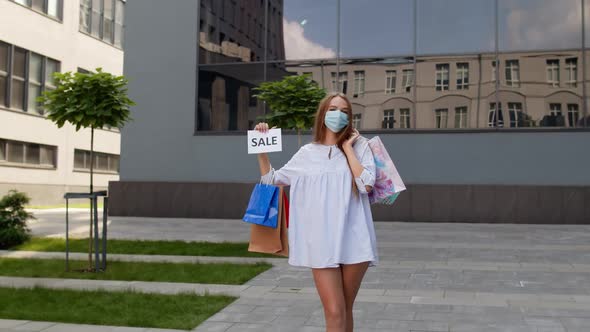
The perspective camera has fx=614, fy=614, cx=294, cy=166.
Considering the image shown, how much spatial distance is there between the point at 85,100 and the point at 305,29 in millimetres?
12007

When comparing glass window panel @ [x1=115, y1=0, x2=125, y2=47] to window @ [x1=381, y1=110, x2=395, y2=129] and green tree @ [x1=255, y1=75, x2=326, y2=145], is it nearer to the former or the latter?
window @ [x1=381, y1=110, x2=395, y2=129]

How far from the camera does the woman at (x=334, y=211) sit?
12.0 ft

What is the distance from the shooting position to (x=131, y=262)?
33.8 feet

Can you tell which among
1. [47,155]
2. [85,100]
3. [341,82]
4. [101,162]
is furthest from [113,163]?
[85,100]

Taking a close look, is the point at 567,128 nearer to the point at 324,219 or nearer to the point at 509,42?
the point at 509,42

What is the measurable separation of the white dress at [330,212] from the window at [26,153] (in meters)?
27.5

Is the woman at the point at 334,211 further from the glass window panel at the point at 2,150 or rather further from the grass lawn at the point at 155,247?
the glass window panel at the point at 2,150

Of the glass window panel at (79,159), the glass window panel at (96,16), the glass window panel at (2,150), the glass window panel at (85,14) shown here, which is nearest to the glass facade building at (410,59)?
the glass window panel at (2,150)

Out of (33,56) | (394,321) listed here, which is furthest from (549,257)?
(33,56)

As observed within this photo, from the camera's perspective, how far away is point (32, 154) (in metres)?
30.3

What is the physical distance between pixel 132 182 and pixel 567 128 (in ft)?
45.9

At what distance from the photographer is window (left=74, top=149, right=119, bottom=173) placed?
3425 centimetres

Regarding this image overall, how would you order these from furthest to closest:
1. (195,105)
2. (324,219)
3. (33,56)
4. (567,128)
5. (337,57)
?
(33,56) → (195,105) → (337,57) → (567,128) → (324,219)

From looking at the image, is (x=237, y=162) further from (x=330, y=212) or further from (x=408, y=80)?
(x=330, y=212)
